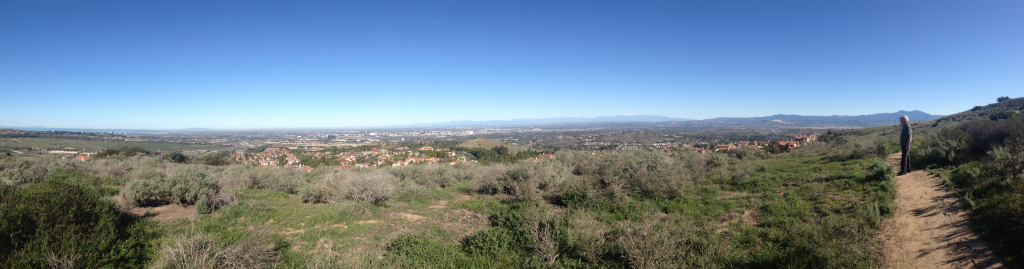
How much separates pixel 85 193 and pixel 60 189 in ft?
1.05

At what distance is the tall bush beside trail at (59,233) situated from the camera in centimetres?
354

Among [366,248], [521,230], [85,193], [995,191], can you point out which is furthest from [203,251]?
[995,191]

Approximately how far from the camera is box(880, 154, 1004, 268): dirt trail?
13.6 feet

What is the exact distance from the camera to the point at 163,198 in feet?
28.5

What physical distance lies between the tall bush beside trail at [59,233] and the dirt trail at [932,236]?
9.94 meters

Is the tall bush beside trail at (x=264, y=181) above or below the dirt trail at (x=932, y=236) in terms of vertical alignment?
below

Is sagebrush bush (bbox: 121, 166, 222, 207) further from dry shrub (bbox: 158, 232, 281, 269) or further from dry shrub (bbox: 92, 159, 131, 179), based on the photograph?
dry shrub (bbox: 92, 159, 131, 179)

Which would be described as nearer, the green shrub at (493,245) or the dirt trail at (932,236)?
the dirt trail at (932,236)

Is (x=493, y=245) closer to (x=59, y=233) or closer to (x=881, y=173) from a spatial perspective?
(x=59, y=233)

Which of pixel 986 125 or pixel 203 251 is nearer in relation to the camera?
pixel 203 251

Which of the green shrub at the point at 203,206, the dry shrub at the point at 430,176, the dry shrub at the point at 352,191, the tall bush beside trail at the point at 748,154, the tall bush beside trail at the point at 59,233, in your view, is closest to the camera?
the tall bush beside trail at the point at 59,233

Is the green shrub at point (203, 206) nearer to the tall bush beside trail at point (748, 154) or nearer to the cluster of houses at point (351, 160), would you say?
the cluster of houses at point (351, 160)

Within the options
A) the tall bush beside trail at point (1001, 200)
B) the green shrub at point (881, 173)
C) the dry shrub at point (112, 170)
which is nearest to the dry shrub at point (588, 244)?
the tall bush beside trail at point (1001, 200)

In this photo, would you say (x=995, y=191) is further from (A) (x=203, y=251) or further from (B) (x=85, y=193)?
(B) (x=85, y=193)
